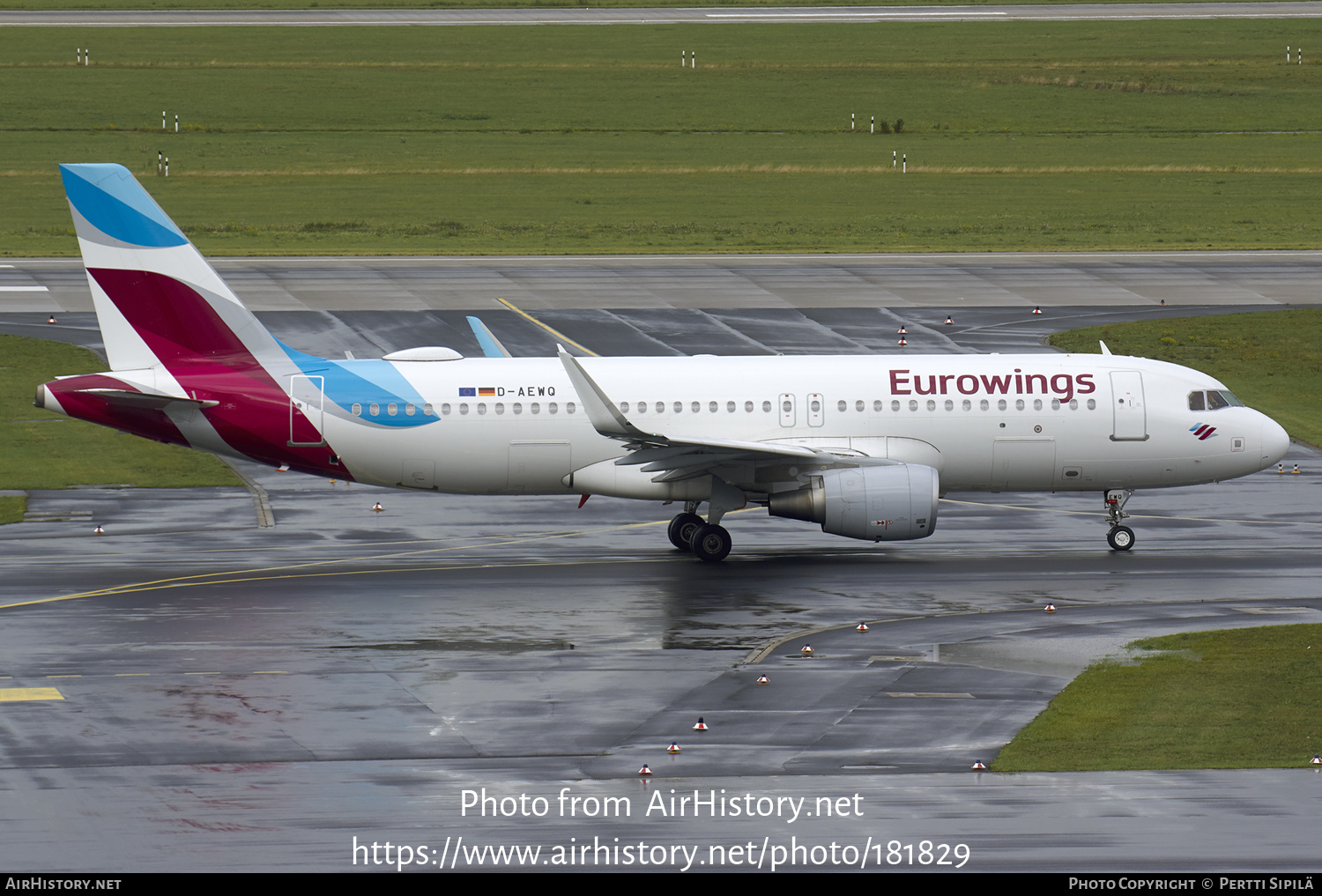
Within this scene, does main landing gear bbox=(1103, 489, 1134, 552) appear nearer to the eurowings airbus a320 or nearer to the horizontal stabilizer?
the eurowings airbus a320

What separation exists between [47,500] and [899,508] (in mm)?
20327

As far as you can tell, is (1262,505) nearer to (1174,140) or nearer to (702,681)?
(702,681)

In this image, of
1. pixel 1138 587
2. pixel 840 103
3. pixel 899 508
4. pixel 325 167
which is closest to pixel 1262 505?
pixel 1138 587

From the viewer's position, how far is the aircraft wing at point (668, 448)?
32938 mm

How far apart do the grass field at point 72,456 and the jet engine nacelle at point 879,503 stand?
56.4 ft

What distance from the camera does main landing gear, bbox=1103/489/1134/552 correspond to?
3616 centimetres

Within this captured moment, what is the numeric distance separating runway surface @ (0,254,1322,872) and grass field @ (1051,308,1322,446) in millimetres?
5905

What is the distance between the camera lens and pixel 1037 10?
16238cm

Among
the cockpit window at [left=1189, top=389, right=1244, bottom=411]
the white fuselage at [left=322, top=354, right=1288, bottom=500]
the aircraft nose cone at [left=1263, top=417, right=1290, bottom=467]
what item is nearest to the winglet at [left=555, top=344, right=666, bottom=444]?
the white fuselage at [left=322, top=354, right=1288, bottom=500]

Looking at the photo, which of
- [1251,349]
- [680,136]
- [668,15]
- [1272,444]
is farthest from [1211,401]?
[668,15]

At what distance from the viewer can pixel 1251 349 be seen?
5697cm

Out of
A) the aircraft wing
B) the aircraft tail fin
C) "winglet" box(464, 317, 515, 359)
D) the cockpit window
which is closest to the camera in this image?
the aircraft wing

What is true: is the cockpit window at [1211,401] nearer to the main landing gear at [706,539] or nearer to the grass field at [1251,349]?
the main landing gear at [706,539]

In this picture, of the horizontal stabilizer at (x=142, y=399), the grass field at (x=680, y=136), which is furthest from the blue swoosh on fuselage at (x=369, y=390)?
the grass field at (x=680, y=136)
